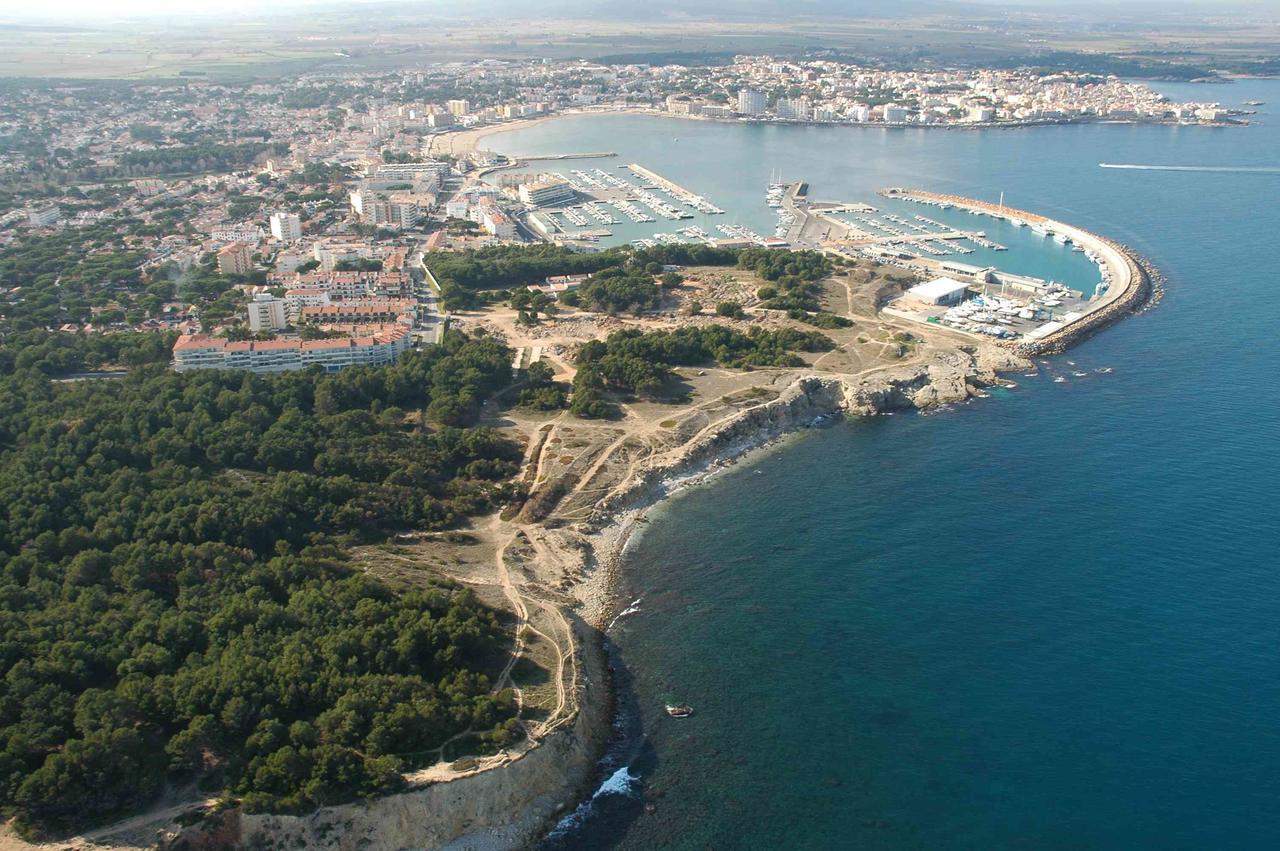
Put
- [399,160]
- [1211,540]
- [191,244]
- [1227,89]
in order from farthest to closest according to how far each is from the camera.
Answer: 1. [1227,89]
2. [399,160]
3. [191,244]
4. [1211,540]

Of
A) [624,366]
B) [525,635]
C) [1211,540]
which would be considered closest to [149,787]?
[525,635]

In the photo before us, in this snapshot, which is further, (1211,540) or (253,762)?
(1211,540)

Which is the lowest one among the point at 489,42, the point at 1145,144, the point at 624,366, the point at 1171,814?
the point at 1171,814

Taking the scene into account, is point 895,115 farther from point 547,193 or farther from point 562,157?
point 547,193

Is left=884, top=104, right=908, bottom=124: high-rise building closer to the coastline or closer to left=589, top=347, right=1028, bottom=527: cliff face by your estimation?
the coastline

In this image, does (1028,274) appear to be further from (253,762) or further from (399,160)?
(399,160)

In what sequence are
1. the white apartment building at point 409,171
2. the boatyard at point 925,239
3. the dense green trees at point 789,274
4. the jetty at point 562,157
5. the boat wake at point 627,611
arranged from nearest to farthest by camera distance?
1. the boat wake at point 627,611
2. the boatyard at point 925,239
3. the dense green trees at point 789,274
4. the white apartment building at point 409,171
5. the jetty at point 562,157

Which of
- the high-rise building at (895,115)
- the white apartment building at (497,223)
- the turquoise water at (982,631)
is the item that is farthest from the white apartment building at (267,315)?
the high-rise building at (895,115)

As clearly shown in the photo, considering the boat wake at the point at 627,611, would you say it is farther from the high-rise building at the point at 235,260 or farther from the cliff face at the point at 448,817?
the high-rise building at the point at 235,260

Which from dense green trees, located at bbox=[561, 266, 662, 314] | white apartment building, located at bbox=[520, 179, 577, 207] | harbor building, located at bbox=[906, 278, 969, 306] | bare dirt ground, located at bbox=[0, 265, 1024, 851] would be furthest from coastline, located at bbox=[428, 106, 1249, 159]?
bare dirt ground, located at bbox=[0, 265, 1024, 851]
